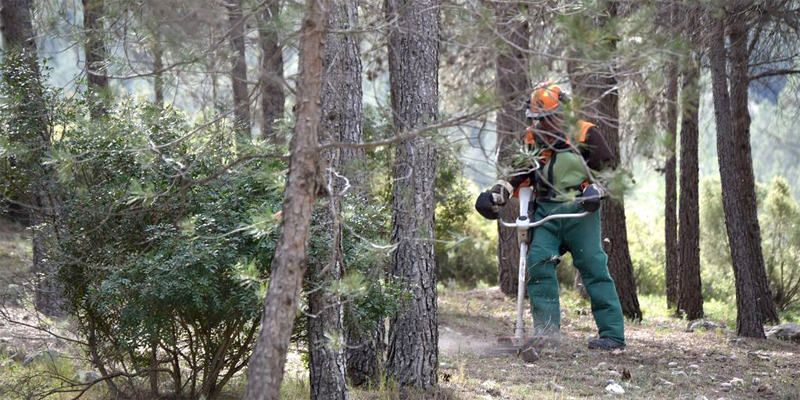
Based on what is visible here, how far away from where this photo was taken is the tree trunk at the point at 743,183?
27.2 ft

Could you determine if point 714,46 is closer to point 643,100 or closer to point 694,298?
point 694,298

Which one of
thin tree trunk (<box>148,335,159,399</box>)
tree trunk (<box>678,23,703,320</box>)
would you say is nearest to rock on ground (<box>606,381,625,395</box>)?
thin tree trunk (<box>148,335,159,399</box>)

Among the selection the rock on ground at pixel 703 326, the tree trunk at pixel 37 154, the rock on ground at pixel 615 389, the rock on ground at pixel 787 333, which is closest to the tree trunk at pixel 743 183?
the rock on ground at pixel 787 333

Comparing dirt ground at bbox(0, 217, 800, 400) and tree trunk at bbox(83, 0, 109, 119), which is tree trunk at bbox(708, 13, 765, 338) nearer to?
dirt ground at bbox(0, 217, 800, 400)

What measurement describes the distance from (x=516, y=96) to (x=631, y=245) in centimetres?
1511

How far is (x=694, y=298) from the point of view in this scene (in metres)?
10.6

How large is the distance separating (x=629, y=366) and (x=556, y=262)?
1.07m

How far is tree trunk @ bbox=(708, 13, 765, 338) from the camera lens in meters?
8.05

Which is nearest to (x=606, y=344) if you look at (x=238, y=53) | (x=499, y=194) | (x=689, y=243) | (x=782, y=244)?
(x=499, y=194)

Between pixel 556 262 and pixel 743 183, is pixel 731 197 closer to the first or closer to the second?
pixel 743 183

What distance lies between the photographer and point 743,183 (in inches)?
396

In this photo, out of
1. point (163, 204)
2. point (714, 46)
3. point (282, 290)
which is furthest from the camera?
point (714, 46)

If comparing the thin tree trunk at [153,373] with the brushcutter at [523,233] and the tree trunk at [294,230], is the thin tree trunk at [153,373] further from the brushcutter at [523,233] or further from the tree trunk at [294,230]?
the brushcutter at [523,233]

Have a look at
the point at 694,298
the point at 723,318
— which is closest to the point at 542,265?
the point at 694,298
